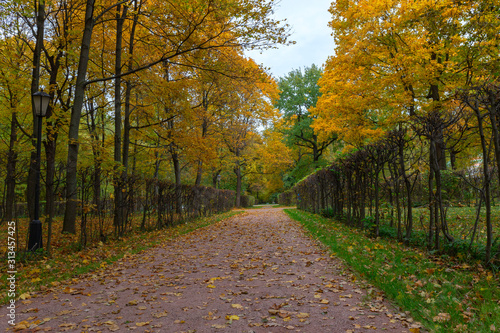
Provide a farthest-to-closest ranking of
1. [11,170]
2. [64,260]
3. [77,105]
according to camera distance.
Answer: [77,105] → [11,170] → [64,260]

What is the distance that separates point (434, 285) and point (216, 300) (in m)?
2.87

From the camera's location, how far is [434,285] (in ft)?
12.8

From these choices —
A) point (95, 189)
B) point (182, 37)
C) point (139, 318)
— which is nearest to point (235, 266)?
point (139, 318)

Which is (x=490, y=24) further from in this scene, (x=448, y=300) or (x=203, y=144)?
(x=203, y=144)

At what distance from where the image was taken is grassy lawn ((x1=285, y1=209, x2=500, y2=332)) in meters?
3.03

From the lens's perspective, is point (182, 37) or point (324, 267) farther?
point (182, 37)

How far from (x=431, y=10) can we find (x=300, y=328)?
622cm

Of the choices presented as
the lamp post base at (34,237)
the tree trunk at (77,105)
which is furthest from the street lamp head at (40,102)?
the lamp post base at (34,237)

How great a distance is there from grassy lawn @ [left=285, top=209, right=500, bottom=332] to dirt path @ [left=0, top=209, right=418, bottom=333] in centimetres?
27

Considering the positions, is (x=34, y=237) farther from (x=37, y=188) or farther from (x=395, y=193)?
(x=395, y=193)

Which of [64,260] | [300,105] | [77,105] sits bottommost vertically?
[64,260]

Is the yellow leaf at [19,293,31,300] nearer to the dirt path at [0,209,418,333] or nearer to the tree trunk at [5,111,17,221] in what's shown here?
the dirt path at [0,209,418,333]

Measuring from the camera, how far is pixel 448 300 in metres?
3.46

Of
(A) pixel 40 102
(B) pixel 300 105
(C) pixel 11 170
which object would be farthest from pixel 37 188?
(B) pixel 300 105
